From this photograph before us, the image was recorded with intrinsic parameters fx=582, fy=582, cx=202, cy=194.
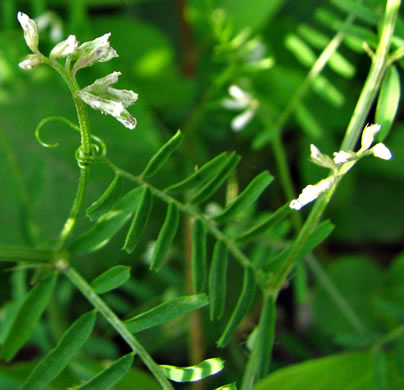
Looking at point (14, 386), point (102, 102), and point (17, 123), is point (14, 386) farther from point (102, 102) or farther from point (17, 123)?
point (17, 123)

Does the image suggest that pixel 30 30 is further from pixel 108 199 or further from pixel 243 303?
pixel 243 303

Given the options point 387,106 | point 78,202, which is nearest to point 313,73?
point 387,106

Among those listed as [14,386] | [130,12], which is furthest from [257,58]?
[14,386]

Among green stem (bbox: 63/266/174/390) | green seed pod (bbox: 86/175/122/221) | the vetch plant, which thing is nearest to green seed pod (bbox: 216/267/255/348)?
the vetch plant

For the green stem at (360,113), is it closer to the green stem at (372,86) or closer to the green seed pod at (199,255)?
the green stem at (372,86)

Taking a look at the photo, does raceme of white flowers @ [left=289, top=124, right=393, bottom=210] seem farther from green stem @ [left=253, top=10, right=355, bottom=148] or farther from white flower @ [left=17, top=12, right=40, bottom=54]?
green stem @ [left=253, top=10, right=355, bottom=148]

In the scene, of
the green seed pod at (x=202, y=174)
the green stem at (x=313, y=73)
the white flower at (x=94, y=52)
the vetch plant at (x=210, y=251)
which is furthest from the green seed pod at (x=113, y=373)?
the green stem at (x=313, y=73)

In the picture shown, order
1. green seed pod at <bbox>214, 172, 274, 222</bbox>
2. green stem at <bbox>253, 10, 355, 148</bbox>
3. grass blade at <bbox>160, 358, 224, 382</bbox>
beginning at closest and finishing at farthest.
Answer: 1. grass blade at <bbox>160, 358, 224, 382</bbox>
2. green seed pod at <bbox>214, 172, 274, 222</bbox>
3. green stem at <bbox>253, 10, 355, 148</bbox>

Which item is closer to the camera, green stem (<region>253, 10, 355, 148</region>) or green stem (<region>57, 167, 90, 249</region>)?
green stem (<region>57, 167, 90, 249</region>)
